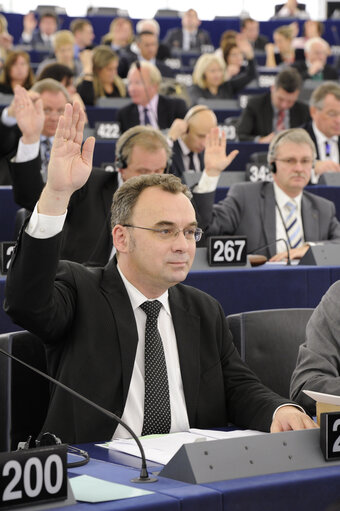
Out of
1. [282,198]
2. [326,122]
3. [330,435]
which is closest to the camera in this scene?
[330,435]

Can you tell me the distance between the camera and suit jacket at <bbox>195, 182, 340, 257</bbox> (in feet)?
16.8

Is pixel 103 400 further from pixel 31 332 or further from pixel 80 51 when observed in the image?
pixel 80 51

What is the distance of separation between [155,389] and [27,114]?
83.6 inches

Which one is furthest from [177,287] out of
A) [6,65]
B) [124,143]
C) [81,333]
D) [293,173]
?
[6,65]

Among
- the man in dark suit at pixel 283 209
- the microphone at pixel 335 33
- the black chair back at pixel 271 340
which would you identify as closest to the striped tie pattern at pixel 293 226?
the man in dark suit at pixel 283 209

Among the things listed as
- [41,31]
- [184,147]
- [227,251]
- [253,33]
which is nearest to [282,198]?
[227,251]

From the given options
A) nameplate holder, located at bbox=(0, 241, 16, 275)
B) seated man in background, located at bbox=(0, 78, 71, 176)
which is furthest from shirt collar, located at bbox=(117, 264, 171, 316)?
seated man in background, located at bbox=(0, 78, 71, 176)

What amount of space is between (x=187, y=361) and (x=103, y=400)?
0.78 feet

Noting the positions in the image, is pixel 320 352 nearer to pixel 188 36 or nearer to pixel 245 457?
pixel 245 457

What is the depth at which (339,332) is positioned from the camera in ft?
8.36

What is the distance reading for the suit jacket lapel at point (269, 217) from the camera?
5.12 meters

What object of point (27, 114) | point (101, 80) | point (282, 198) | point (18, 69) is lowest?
point (282, 198)

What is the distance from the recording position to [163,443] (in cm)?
213

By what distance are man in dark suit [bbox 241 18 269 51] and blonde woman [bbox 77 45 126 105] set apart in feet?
17.9
